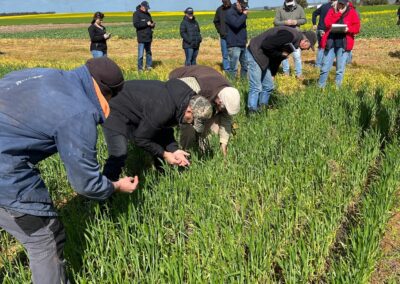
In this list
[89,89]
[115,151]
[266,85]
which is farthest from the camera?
[266,85]

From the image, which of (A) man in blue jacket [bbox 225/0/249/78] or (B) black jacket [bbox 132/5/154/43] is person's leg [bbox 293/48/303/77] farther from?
(B) black jacket [bbox 132/5/154/43]

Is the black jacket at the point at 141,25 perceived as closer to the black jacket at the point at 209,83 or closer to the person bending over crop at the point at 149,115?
the black jacket at the point at 209,83

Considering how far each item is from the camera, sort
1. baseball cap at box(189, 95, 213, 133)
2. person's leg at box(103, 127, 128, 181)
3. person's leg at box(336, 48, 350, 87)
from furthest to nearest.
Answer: person's leg at box(336, 48, 350, 87) → person's leg at box(103, 127, 128, 181) → baseball cap at box(189, 95, 213, 133)

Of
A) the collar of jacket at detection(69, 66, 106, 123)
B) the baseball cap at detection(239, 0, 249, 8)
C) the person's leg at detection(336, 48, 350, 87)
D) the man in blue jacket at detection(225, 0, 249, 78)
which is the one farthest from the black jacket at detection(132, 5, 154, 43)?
the collar of jacket at detection(69, 66, 106, 123)

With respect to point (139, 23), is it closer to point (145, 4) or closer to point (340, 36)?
point (145, 4)

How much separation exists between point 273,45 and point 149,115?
88.9 inches

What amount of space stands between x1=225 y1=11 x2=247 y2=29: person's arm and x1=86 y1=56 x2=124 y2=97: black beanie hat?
227 inches

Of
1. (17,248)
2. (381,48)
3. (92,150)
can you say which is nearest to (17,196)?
(92,150)

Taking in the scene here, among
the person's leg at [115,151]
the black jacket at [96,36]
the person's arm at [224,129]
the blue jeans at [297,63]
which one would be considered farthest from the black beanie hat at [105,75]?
the black jacket at [96,36]

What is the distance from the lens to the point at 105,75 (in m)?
1.79

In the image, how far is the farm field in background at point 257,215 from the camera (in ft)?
6.53

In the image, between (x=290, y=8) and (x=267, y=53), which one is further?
(x=290, y=8)

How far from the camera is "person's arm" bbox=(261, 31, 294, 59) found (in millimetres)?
4364

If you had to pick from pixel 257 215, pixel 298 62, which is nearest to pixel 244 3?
pixel 298 62
